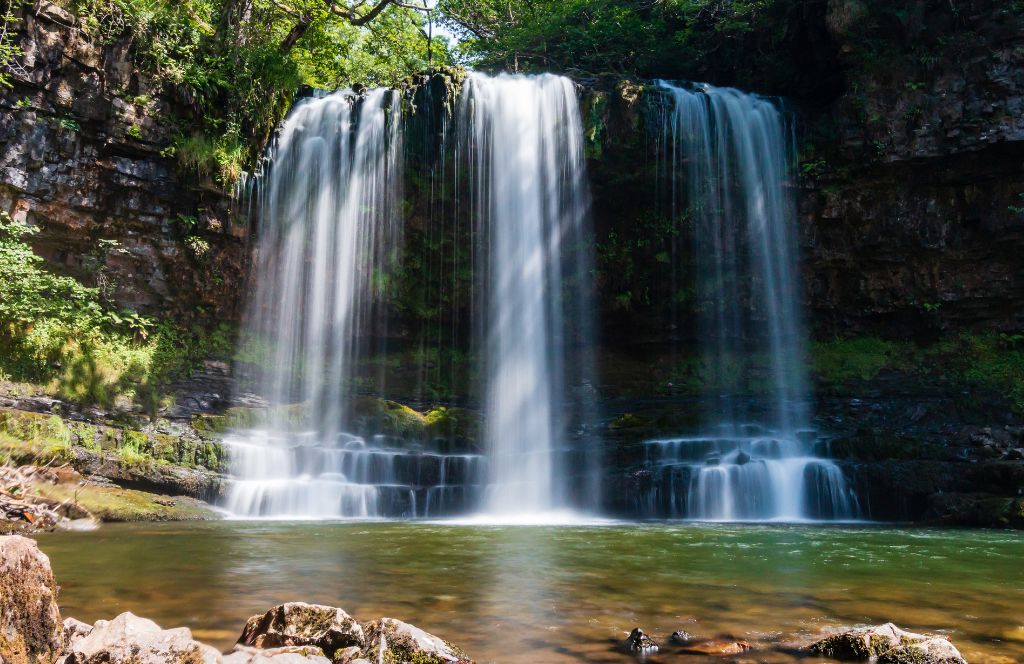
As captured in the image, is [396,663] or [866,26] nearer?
[396,663]

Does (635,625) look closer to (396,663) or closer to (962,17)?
(396,663)

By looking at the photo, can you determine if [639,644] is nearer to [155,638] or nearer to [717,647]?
[717,647]

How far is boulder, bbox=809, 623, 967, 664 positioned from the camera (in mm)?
2980

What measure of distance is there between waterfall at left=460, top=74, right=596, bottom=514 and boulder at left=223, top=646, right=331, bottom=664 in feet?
41.5

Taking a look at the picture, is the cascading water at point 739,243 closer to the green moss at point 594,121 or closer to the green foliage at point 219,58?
the green moss at point 594,121

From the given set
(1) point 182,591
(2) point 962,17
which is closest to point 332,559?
(1) point 182,591

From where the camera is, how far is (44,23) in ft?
42.0

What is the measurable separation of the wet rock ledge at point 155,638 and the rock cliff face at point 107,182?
13078mm

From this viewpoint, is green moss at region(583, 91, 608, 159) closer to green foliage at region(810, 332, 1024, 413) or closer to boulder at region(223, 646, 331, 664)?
green foliage at region(810, 332, 1024, 413)

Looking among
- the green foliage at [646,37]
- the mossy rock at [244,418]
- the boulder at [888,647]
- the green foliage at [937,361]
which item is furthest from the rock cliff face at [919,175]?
the boulder at [888,647]

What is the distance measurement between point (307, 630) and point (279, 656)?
0.39 meters

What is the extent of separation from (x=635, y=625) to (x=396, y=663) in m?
1.49

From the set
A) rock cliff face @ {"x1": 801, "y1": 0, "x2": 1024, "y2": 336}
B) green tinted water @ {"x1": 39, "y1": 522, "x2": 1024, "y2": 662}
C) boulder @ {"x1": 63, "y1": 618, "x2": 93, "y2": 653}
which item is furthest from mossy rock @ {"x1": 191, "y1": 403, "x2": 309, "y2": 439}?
rock cliff face @ {"x1": 801, "y1": 0, "x2": 1024, "y2": 336}

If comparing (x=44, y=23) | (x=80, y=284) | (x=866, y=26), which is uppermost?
(x=866, y=26)
